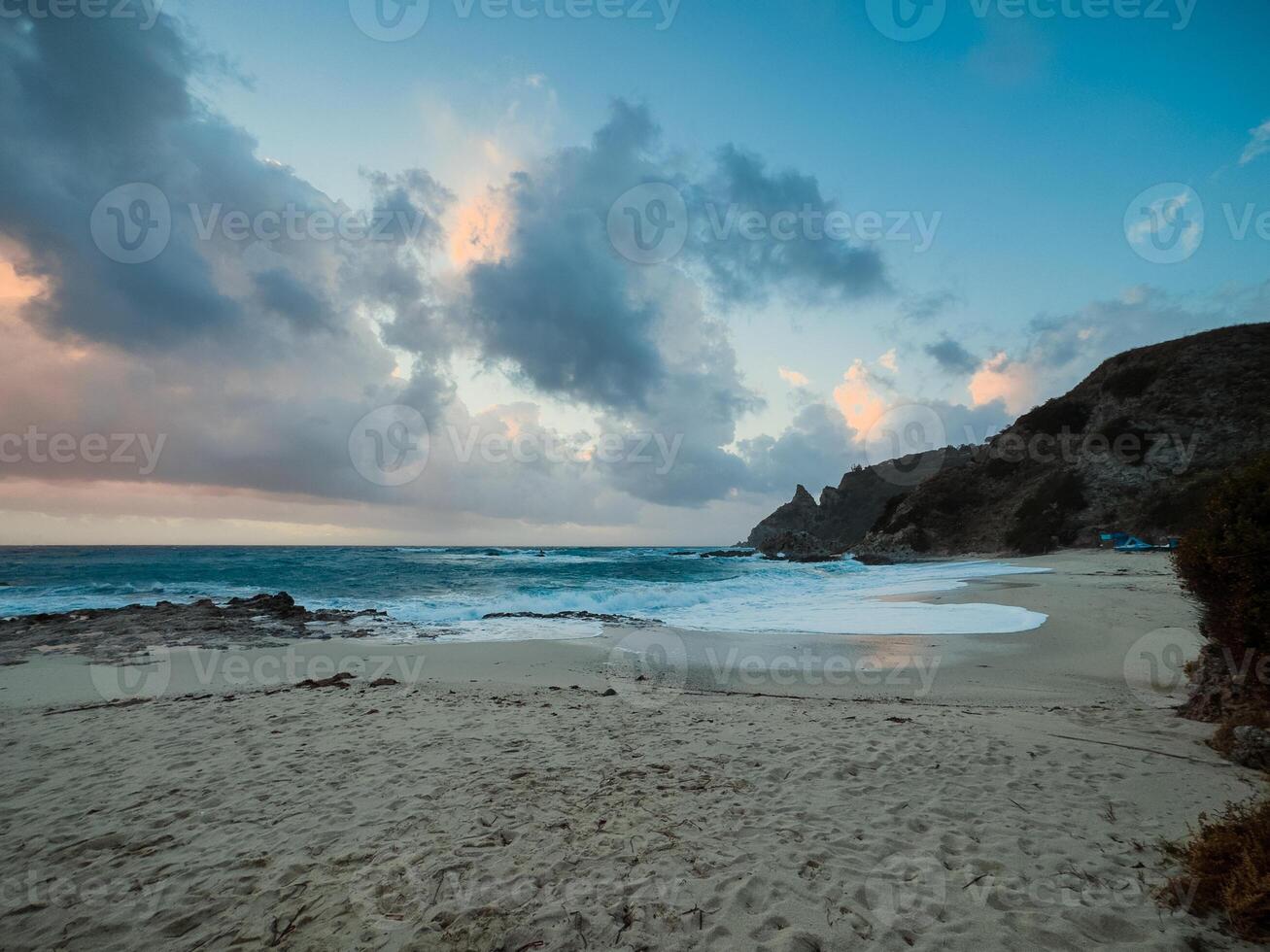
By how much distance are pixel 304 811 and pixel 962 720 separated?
25.7 feet

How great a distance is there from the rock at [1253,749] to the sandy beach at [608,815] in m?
0.27

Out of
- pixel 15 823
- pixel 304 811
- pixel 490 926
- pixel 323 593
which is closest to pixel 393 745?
pixel 304 811

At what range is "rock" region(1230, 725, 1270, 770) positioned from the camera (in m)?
5.19

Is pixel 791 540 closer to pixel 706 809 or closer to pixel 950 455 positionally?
pixel 950 455

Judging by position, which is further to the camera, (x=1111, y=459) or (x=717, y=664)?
(x=1111, y=459)

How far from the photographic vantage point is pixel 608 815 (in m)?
4.65
